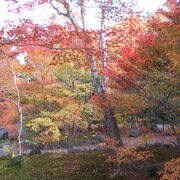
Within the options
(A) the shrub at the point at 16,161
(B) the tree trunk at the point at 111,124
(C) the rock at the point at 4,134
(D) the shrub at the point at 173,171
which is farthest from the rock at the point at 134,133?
(D) the shrub at the point at 173,171

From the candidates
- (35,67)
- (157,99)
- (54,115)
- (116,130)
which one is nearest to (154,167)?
(157,99)

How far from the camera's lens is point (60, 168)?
10305mm

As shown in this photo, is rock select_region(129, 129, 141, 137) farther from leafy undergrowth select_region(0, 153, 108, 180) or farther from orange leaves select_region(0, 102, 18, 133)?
leafy undergrowth select_region(0, 153, 108, 180)

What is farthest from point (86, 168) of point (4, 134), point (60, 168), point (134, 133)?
point (4, 134)

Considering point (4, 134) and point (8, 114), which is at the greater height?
point (8, 114)

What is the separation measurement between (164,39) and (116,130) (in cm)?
473

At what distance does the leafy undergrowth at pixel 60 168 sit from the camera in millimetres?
9336

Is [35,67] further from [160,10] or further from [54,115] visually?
[160,10]

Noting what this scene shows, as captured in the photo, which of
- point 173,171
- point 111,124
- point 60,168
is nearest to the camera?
point 173,171

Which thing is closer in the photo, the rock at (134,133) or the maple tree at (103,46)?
the maple tree at (103,46)

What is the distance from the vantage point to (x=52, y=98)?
15742 mm

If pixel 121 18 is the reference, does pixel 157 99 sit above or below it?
below

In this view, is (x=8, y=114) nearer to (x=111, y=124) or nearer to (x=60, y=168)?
(x=60, y=168)

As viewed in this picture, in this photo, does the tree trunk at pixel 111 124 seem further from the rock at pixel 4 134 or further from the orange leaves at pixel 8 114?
the rock at pixel 4 134
